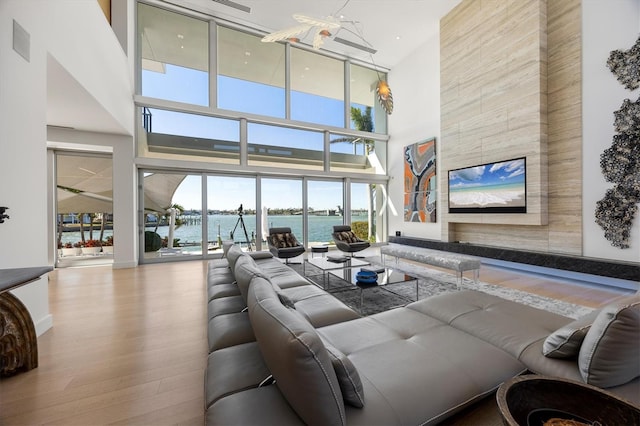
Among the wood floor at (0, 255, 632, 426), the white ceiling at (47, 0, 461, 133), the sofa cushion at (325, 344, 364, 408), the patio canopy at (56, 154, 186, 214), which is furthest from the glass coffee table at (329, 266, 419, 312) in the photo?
the patio canopy at (56, 154, 186, 214)

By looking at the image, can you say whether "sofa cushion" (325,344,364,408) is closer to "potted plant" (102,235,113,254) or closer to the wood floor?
the wood floor

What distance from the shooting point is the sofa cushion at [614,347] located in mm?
1054

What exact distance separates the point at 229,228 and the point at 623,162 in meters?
7.38

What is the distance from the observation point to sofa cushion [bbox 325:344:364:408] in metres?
0.94

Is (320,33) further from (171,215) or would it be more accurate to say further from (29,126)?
(171,215)

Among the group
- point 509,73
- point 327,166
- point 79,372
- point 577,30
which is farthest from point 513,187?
point 79,372

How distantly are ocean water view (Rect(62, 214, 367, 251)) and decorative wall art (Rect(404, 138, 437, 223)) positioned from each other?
211cm

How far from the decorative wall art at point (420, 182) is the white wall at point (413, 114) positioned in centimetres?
17

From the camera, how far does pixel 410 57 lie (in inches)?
299

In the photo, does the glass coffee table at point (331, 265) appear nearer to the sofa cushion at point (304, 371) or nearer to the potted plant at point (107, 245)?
the sofa cushion at point (304, 371)

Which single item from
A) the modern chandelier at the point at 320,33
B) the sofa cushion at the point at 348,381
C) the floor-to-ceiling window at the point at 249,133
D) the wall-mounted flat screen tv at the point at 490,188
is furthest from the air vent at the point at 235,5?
the sofa cushion at the point at 348,381

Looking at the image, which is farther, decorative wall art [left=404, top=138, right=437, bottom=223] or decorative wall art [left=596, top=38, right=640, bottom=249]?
decorative wall art [left=404, top=138, right=437, bottom=223]

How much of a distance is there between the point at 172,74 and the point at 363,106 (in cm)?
536

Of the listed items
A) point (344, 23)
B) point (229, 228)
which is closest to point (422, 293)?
point (229, 228)
